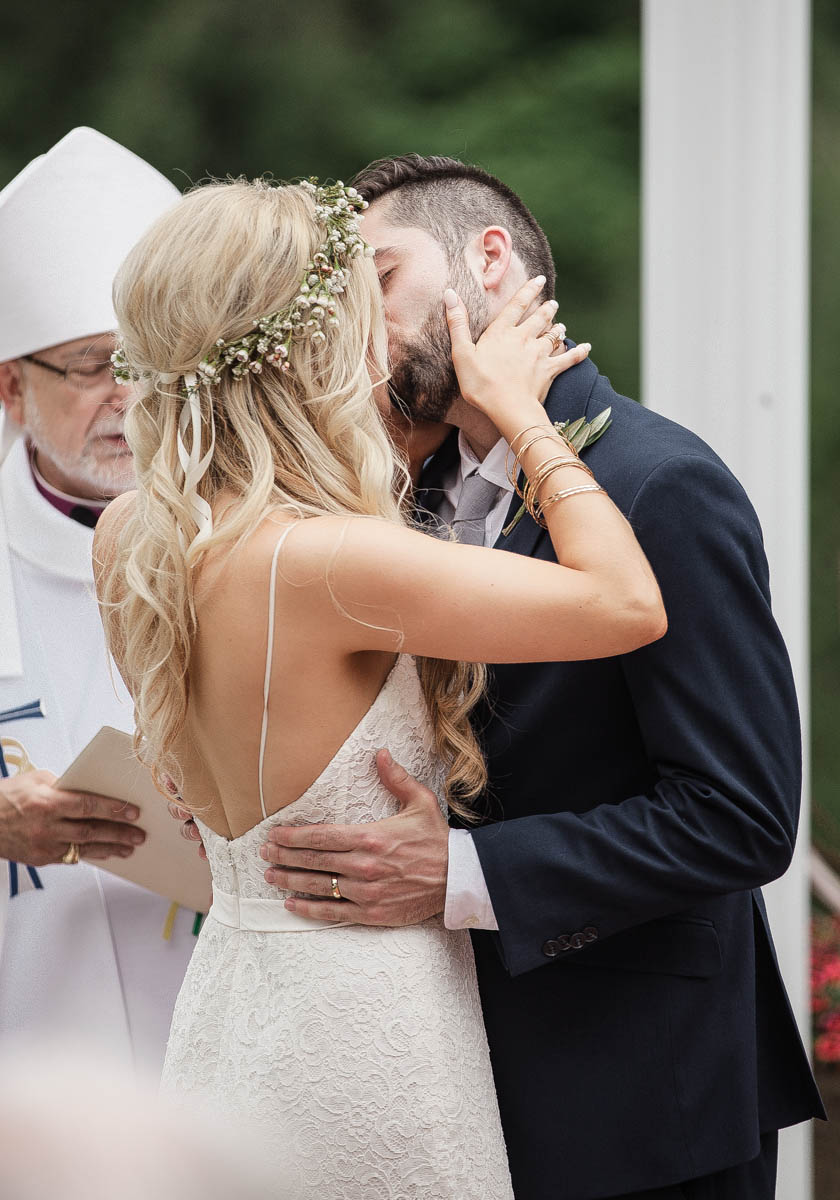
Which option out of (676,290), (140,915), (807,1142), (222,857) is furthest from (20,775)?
(807,1142)

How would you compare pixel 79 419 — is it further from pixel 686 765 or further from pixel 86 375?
pixel 686 765

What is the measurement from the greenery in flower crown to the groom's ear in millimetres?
446

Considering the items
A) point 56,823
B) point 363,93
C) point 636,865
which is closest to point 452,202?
point 636,865

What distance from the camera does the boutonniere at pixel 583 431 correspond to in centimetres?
187

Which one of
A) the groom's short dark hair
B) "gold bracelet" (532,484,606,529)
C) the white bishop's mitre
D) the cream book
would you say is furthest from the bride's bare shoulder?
the white bishop's mitre

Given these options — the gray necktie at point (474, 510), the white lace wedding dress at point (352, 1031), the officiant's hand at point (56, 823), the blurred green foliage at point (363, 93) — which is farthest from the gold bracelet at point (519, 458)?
the blurred green foliage at point (363, 93)

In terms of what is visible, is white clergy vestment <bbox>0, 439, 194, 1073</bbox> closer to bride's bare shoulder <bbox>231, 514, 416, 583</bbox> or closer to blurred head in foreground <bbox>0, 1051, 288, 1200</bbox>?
bride's bare shoulder <bbox>231, 514, 416, 583</bbox>

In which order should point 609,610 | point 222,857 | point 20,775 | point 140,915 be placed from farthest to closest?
point 140,915 < point 20,775 < point 222,857 < point 609,610

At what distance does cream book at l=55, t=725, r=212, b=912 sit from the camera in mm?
2150

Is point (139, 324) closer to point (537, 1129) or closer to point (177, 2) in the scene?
point (537, 1129)

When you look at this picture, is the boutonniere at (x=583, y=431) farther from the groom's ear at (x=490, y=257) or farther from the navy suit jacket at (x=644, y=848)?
the groom's ear at (x=490, y=257)

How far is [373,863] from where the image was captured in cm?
171

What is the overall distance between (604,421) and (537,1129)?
0.99 metres

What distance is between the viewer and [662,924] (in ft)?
6.10
